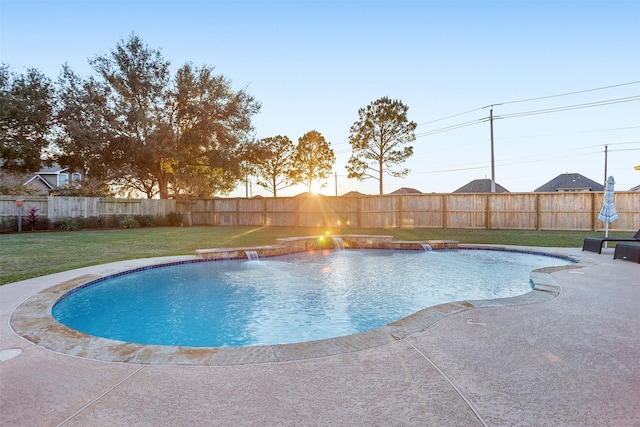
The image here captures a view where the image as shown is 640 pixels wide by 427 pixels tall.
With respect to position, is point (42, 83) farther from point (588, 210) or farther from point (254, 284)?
point (588, 210)

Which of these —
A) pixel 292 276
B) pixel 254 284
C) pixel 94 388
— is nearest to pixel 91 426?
pixel 94 388

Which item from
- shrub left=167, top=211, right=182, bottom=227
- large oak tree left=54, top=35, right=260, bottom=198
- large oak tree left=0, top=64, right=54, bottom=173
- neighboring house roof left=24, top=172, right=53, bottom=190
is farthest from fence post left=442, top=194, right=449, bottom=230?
neighboring house roof left=24, top=172, right=53, bottom=190

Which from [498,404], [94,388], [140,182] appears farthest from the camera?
[140,182]

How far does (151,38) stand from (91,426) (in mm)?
23193

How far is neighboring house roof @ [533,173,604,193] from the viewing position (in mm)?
35219

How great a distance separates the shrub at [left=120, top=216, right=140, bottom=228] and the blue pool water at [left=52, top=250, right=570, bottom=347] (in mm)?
12806

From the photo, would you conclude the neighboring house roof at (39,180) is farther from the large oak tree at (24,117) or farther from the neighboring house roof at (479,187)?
the neighboring house roof at (479,187)

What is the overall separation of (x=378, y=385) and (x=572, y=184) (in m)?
43.2

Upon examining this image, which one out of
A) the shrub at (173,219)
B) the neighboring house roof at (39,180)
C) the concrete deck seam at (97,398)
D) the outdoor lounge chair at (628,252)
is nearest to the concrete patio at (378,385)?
the concrete deck seam at (97,398)

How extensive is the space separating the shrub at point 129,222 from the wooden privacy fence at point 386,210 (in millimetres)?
927

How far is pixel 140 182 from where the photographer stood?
963 inches

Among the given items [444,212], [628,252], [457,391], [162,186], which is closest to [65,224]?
[162,186]

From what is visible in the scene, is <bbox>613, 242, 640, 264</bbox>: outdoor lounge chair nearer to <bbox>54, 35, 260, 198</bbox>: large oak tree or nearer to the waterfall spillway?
the waterfall spillway

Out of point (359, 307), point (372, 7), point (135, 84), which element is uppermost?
point (135, 84)
